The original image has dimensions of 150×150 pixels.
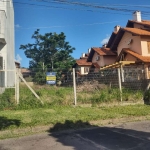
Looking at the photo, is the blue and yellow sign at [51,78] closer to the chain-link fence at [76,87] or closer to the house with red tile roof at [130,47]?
the chain-link fence at [76,87]

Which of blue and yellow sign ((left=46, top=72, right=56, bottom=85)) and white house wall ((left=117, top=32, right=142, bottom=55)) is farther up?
white house wall ((left=117, top=32, right=142, bottom=55))

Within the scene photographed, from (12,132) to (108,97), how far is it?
460 centimetres

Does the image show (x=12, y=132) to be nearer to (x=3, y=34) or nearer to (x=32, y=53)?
(x=3, y=34)

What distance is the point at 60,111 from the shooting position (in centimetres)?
716

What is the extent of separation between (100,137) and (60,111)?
2668mm

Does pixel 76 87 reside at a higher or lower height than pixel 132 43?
lower

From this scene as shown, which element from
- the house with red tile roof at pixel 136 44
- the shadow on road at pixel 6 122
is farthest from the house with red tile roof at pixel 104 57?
the shadow on road at pixel 6 122

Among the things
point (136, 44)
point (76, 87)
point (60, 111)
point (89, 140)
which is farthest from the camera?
point (136, 44)

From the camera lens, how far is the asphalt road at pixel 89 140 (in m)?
4.06

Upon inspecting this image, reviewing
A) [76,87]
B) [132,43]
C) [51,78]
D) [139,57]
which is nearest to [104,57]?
[132,43]

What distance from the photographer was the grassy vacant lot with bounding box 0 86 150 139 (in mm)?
5637

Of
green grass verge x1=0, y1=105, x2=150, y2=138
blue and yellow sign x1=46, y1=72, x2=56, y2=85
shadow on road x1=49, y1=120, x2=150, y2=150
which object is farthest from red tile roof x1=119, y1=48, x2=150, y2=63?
shadow on road x1=49, y1=120, x2=150, y2=150

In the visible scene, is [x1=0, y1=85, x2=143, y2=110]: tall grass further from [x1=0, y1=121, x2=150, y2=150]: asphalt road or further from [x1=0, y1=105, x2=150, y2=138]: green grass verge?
[x1=0, y1=121, x2=150, y2=150]: asphalt road

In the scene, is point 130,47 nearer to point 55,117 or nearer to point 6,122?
point 55,117
